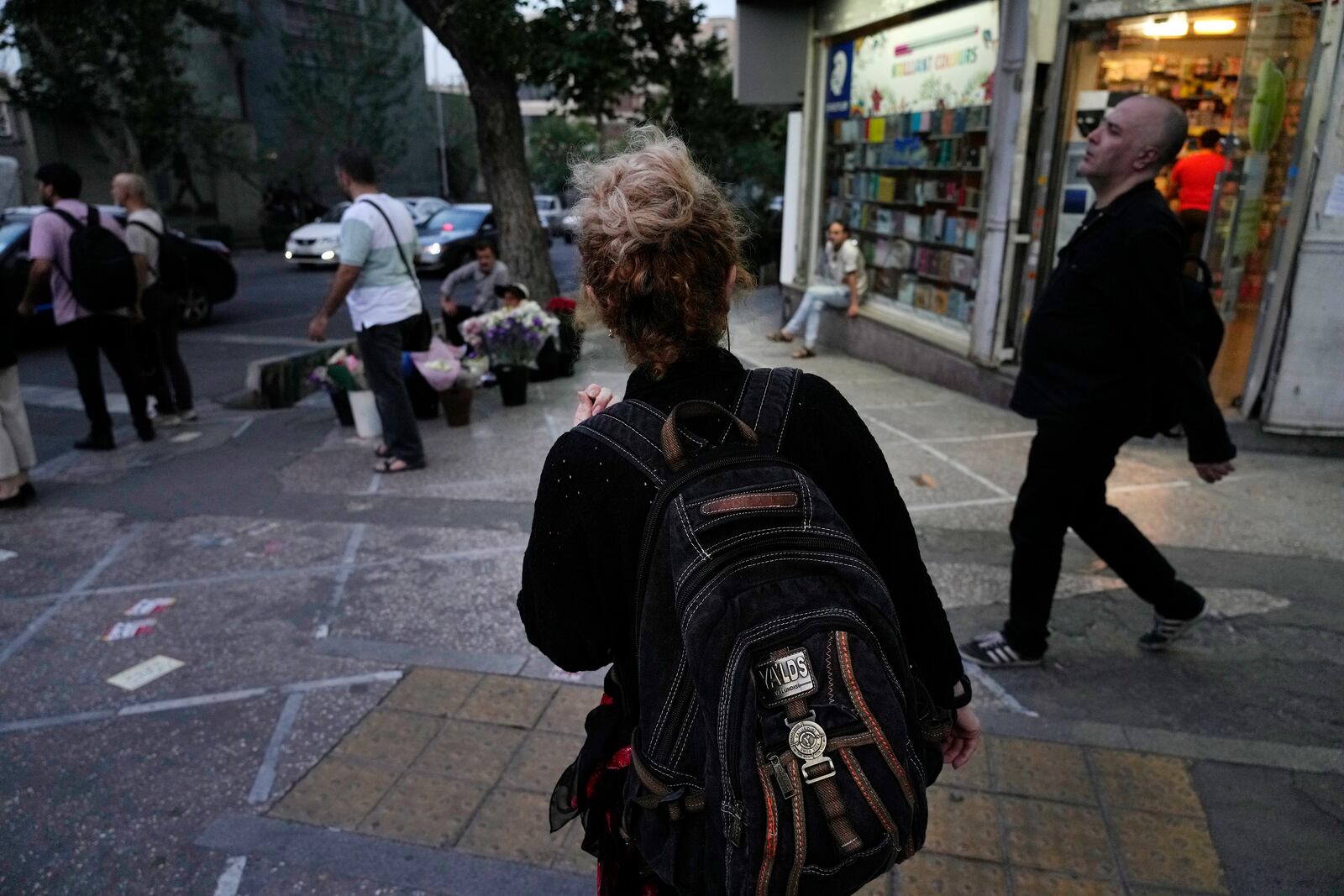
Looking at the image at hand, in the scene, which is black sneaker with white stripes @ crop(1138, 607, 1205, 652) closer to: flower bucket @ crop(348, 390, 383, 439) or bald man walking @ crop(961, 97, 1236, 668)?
bald man walking @ crop(961, 97, 1236, 668)

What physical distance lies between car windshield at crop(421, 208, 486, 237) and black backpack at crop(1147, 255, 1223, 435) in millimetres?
18943

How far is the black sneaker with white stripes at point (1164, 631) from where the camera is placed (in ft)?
11.5

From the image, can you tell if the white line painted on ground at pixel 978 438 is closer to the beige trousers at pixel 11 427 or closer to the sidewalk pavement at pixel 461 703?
the sidewalk pavement at pixel 461 703

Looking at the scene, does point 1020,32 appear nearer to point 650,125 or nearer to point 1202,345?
point 1202,345

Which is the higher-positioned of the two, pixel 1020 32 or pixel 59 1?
pixel 59 1

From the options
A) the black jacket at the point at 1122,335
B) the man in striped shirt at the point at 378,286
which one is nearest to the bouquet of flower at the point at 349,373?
the man in striped shirt at the point at 378,286

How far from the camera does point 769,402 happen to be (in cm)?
148

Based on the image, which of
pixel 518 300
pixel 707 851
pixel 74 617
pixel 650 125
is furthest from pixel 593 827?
pixel 518 300

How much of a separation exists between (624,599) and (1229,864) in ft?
6.82

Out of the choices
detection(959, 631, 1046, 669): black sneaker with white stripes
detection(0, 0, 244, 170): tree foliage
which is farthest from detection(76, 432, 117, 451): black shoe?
detection(0, 0, 244, 170): tree foliage

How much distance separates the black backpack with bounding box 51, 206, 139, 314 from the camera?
241 inches

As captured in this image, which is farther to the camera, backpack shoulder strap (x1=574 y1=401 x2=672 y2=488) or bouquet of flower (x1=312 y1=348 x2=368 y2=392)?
bouquet of flower (x1=312 y1=348 x2=368 y2=392)

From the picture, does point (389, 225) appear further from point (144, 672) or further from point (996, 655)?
point (996, 655)

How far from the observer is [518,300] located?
8289mm
